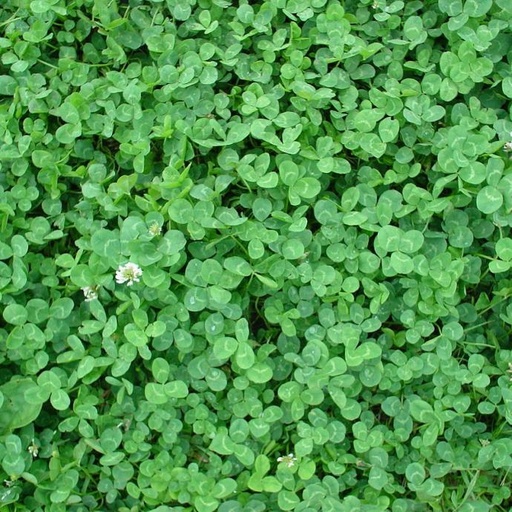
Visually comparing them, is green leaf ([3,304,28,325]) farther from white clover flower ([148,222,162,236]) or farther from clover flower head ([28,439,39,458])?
white clover flower ([148,222,162,236])

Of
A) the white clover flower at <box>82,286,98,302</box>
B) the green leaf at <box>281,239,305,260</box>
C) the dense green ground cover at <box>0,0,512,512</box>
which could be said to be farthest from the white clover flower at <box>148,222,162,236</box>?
the green leaf at <box>281,239,305,260</box>

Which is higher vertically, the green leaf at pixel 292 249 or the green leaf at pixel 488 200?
the green leaf at pixel 488 200

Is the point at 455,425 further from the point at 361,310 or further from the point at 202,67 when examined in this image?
the point at 202,67

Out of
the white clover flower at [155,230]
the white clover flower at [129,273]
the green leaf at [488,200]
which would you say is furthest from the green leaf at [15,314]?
the green leaf at [488,200]

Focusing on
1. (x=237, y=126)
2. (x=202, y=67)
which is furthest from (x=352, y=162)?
(x=202, y=67)

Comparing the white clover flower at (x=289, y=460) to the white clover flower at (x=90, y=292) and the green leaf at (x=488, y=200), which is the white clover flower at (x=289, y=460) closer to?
the white clover flower at (x=90, y=292)

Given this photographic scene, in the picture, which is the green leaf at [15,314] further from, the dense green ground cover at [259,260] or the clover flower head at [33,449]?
the clover flower head at [33,449]

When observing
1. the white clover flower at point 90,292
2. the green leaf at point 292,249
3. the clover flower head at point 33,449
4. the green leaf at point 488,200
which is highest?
the green leaf at point 488,200
